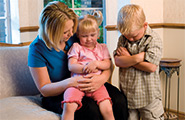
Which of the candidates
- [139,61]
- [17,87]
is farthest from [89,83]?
[17,87]

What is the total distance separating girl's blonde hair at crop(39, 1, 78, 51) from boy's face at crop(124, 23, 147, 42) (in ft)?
1.25

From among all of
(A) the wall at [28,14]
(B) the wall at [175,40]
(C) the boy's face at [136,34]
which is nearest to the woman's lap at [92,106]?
(C) the boy's face at [136,34]

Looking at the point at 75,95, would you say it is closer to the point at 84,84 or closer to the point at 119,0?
the point at 84,84

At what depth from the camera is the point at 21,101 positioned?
1916mm

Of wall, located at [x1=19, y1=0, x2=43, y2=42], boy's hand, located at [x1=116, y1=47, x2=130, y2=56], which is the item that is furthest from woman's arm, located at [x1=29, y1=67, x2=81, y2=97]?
wall, located at [x1=19, y1=0, x2=43, y2=42]

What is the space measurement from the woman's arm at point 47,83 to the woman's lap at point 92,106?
72 mm

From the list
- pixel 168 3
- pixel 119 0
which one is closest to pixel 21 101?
pixel 119 0

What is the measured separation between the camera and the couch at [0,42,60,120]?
1.76 metres

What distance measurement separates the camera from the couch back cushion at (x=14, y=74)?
204cm

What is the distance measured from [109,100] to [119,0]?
1784 millimetres

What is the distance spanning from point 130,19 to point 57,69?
2.05ft

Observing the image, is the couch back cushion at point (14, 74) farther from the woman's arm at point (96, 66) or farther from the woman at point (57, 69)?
the woman's arm at point (96, 66)

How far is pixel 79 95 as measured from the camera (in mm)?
1740

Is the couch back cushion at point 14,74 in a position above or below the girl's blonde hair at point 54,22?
below
